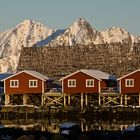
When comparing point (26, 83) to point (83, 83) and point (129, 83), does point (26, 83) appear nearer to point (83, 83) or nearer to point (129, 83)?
point (83, 83)

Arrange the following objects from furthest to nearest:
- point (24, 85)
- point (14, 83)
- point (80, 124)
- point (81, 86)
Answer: point (14, 83), point (24, 85), point (81, 86), point (80, 124)

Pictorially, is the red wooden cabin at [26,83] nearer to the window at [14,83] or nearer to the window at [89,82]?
the window at [14,83]

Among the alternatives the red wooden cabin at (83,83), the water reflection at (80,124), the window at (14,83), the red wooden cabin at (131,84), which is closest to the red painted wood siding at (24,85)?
the window at (14,83)

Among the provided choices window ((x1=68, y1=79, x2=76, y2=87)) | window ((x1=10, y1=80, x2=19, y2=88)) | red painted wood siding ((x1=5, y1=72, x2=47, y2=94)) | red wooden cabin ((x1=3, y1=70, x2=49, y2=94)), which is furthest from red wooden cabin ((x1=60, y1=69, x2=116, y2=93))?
window ((x1=10, y1=80, x2=19, y2=88))

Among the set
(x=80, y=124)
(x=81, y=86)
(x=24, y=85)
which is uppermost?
(x=24, y=85)

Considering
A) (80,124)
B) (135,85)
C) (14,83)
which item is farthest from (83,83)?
(80,124)

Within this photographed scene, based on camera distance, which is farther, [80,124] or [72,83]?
[72,83]

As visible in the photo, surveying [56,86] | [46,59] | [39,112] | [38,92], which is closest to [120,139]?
[39,112]

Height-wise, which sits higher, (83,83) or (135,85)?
(83,83)

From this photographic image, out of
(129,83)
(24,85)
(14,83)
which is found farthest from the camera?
(14,83)

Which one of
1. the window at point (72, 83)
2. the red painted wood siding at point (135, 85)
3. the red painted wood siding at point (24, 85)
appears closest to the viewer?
the red painted wood siding at point (135, 85)

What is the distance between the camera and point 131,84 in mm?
68062

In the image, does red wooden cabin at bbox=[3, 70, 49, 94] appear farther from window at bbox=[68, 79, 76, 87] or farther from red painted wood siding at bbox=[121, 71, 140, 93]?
red painted wood siding at bbox=[121, 71, 140, 93]

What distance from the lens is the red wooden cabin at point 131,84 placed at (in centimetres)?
6769
